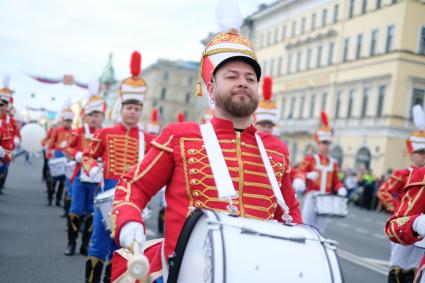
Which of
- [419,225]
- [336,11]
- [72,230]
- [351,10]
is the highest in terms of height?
[336,11]

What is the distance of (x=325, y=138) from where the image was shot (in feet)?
34.6

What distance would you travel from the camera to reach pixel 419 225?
158 inches

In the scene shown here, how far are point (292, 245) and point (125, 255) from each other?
116 centimetres

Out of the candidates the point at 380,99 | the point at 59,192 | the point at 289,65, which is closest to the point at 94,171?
the point at 59,192

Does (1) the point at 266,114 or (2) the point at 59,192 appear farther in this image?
(2) the point at 59,192

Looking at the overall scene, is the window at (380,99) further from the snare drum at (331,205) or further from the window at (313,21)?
the snare drum at (331,205)

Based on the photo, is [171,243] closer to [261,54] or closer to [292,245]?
[292,245]

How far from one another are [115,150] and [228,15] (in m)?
3.41

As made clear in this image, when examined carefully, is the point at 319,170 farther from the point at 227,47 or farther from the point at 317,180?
the point at 227,47

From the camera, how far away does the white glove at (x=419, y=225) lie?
13.0 ft

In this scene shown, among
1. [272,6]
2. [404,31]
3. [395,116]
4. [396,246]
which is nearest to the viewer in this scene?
[396,246]

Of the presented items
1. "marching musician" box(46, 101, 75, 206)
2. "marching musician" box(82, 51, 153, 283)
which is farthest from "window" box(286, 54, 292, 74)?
"marching musician" box(82, 51, 153, 283)

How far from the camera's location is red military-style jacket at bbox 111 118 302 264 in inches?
120

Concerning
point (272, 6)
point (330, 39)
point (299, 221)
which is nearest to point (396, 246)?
point (299, 221)
